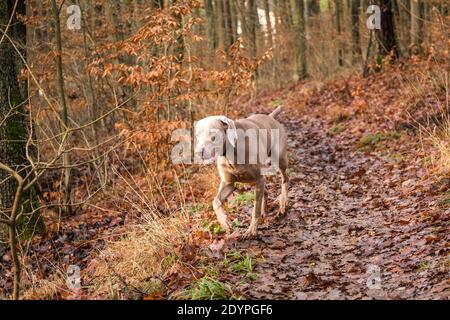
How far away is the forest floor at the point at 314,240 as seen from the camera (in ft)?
16.1

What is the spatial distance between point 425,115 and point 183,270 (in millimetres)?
7059

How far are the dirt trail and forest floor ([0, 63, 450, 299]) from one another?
0.05 feet

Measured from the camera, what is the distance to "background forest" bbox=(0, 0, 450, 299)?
17.9 feet

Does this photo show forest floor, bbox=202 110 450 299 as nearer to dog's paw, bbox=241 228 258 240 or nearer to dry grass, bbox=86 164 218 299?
dog's paw, bbox=241 228 258 240

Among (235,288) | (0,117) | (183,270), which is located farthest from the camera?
(0,117)

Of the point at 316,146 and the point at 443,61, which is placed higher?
the point at 443,61

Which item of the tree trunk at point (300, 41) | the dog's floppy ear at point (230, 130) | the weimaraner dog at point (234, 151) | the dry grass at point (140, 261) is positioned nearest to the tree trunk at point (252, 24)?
the tree trunk at point (300, 41)

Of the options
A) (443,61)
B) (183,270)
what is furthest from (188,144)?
(443,61)

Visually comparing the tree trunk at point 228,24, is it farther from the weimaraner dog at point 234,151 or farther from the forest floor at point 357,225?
the weimaraner dog at point 234,151

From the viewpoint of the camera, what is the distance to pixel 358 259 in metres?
5.64

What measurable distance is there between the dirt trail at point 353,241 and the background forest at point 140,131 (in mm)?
90

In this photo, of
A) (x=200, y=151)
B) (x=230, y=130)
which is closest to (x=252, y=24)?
(x=230, y=130)

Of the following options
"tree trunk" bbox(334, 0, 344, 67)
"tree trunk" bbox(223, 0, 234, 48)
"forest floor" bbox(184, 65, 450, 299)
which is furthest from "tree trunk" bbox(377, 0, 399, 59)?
"tree trunk" bbox(223, 0, 234, 48)
